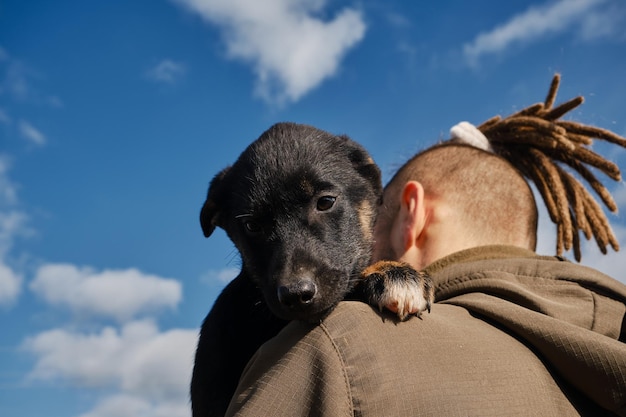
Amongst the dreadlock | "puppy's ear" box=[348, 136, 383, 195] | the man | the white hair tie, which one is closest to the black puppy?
"puppy's ear" box=[348, 136, 383, 195]

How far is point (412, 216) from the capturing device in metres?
4.15

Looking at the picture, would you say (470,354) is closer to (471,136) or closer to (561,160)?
(471,136)

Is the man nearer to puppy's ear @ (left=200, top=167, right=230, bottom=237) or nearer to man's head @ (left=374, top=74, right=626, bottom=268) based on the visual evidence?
man's head @ (left=374, top=74, right=626, bottom=268)

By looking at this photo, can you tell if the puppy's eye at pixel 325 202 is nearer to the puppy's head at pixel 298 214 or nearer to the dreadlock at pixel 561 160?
the puppy's head at pixel 298 214

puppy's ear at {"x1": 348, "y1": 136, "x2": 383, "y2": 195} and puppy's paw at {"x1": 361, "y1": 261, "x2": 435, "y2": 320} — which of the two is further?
puppy's ear at {"x1": 348, "y1": 136, "x2": 383, "y2": 195}

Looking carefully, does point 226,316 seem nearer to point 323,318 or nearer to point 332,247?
point 332,247

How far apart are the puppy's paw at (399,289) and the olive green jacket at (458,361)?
61 mm

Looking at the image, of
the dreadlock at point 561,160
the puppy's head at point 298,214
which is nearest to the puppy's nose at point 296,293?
the puppy's head at point 298,214

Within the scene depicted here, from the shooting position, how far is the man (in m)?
2.25

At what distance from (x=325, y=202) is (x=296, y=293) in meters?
0.73

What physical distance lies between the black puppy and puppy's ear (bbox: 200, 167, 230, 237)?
0.05 ft

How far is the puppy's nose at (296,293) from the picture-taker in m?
2.76

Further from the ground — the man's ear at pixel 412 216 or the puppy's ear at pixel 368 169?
the puppy's ear at pixel 368 169

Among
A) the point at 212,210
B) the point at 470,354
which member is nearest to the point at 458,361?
the point at 470,354
